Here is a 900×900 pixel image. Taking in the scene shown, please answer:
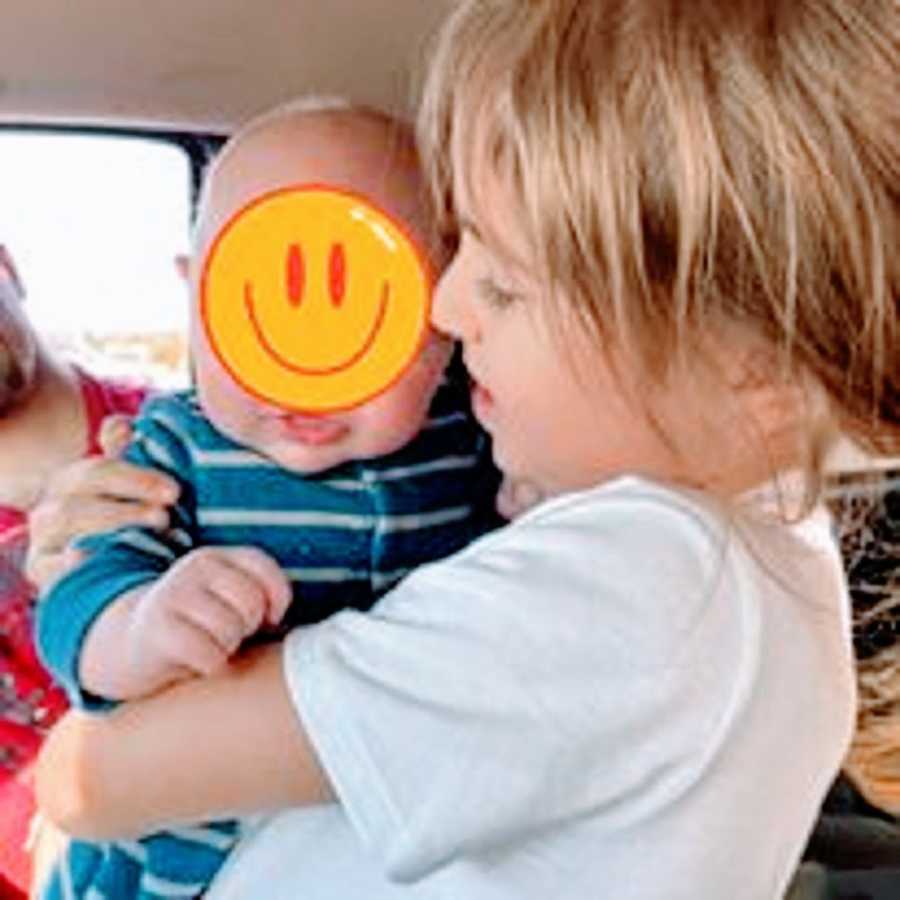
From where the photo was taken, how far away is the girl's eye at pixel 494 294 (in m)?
0.78

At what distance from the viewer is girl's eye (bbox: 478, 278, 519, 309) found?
78 centimetres

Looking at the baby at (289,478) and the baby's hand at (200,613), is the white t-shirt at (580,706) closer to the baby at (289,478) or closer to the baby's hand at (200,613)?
the baby's hand at (200,613)

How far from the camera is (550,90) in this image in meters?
0.74

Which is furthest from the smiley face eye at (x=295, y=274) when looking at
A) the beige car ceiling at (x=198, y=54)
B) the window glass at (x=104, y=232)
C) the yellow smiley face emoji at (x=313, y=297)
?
the window glass at (x=104, y=232)

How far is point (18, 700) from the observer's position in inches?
66.4

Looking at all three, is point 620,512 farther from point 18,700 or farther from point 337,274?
point 18,700

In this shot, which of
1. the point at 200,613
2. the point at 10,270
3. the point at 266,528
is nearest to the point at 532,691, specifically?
the point at 200,613

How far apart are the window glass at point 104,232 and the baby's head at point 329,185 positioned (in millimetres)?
956

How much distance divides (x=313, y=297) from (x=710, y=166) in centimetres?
18

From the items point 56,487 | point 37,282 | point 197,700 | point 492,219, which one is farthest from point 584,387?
point 37,282

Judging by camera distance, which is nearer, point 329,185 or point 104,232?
point 329,185

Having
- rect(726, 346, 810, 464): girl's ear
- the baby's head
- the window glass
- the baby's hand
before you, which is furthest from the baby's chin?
the window glass

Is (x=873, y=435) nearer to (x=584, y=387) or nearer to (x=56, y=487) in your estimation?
(x=584, y=387)

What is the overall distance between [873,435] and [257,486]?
290mm
